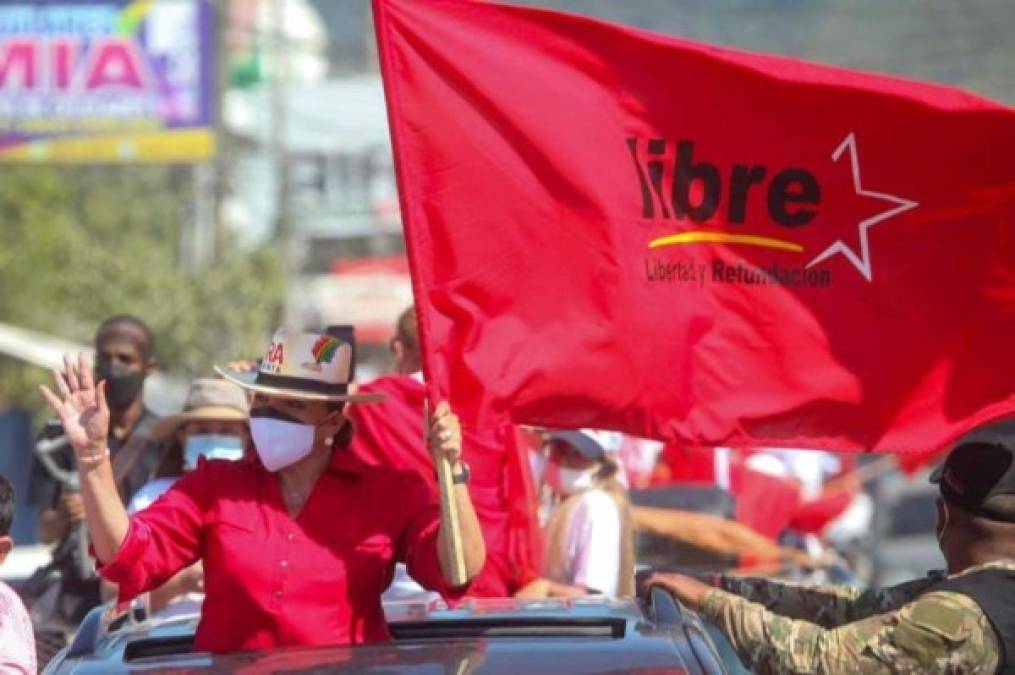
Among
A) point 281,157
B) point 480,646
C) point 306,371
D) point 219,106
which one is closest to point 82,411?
point 306,371

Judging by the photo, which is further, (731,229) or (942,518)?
(731,229)

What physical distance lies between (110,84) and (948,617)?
2910 centimetres

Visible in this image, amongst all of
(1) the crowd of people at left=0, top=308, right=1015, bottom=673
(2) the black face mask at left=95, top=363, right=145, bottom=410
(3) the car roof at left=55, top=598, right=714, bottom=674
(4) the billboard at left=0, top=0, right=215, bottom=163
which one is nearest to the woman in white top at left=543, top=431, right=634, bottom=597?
(1) the crowd of people at left=0, top=308, right=1015, bottom=673

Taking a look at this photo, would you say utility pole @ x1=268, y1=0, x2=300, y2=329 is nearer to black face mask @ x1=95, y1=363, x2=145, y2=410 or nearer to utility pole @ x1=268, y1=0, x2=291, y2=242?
utility pole @ x1=268, y1=0, x2=291, y2=242

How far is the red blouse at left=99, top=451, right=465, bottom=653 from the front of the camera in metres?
5.65

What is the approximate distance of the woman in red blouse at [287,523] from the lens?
5.55m

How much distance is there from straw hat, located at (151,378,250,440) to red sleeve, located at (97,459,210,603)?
2.61 m

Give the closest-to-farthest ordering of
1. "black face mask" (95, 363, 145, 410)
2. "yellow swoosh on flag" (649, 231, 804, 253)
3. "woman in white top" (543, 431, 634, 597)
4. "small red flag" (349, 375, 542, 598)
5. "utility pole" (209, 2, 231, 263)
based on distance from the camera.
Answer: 1. "yellow swoosh on flag" (649, 231, 804, 253)
2. "small red flag" (349, 375, 542, 598)
3. "woman in white top" (543, 431, 634, 597)
4. "black face mask" (95, 363, 145, 410)
5. "utility pole" (209, 2, 231, 263)

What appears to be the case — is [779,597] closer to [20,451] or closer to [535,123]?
[535,123]

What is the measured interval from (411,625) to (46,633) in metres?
2.43

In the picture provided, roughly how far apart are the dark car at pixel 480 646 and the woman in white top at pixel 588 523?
2295 mm

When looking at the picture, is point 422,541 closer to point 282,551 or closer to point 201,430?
point 282,551

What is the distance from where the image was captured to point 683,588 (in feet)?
18.4

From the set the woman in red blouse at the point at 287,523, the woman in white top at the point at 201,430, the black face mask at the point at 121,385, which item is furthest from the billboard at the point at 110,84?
the woman in red blouse at the point at 287,523
